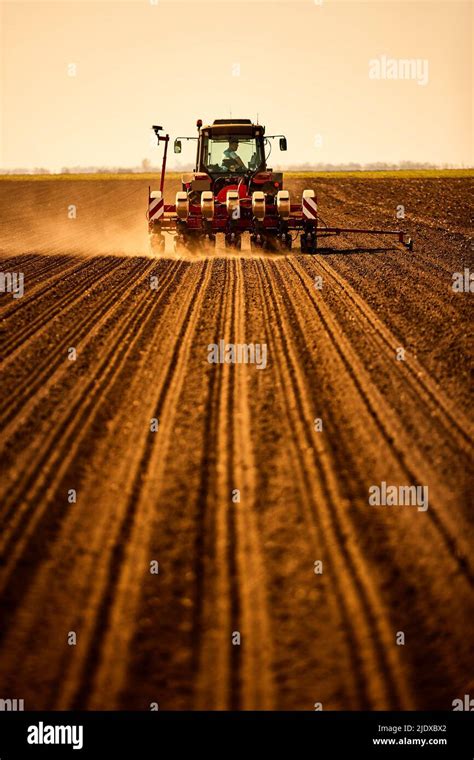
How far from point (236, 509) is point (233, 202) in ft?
41.0

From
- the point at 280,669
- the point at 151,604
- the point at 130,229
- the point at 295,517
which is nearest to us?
the point at 280,669

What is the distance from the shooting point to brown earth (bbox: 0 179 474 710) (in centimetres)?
404

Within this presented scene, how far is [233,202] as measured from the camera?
17219 mm

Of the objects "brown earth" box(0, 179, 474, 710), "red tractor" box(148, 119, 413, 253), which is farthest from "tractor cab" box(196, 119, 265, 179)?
"brown earth" box(0, 179, 474, 710)

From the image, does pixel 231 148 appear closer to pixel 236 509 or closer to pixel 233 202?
pixel 233 202

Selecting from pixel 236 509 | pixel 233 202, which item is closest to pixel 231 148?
pixel 233 202

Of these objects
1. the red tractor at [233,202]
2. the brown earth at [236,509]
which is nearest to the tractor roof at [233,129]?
the red tractor at [233,202]

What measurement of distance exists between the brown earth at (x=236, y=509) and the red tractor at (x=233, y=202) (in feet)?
19.4

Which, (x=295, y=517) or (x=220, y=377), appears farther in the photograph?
(x=220, y=377)

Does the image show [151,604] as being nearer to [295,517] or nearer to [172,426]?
[295,517]

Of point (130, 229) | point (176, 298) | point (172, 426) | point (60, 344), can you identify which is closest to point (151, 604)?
point (172, 426)

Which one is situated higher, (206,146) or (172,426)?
(206,146)

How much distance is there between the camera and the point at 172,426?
23.1ft

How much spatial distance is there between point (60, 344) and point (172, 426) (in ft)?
10.9
